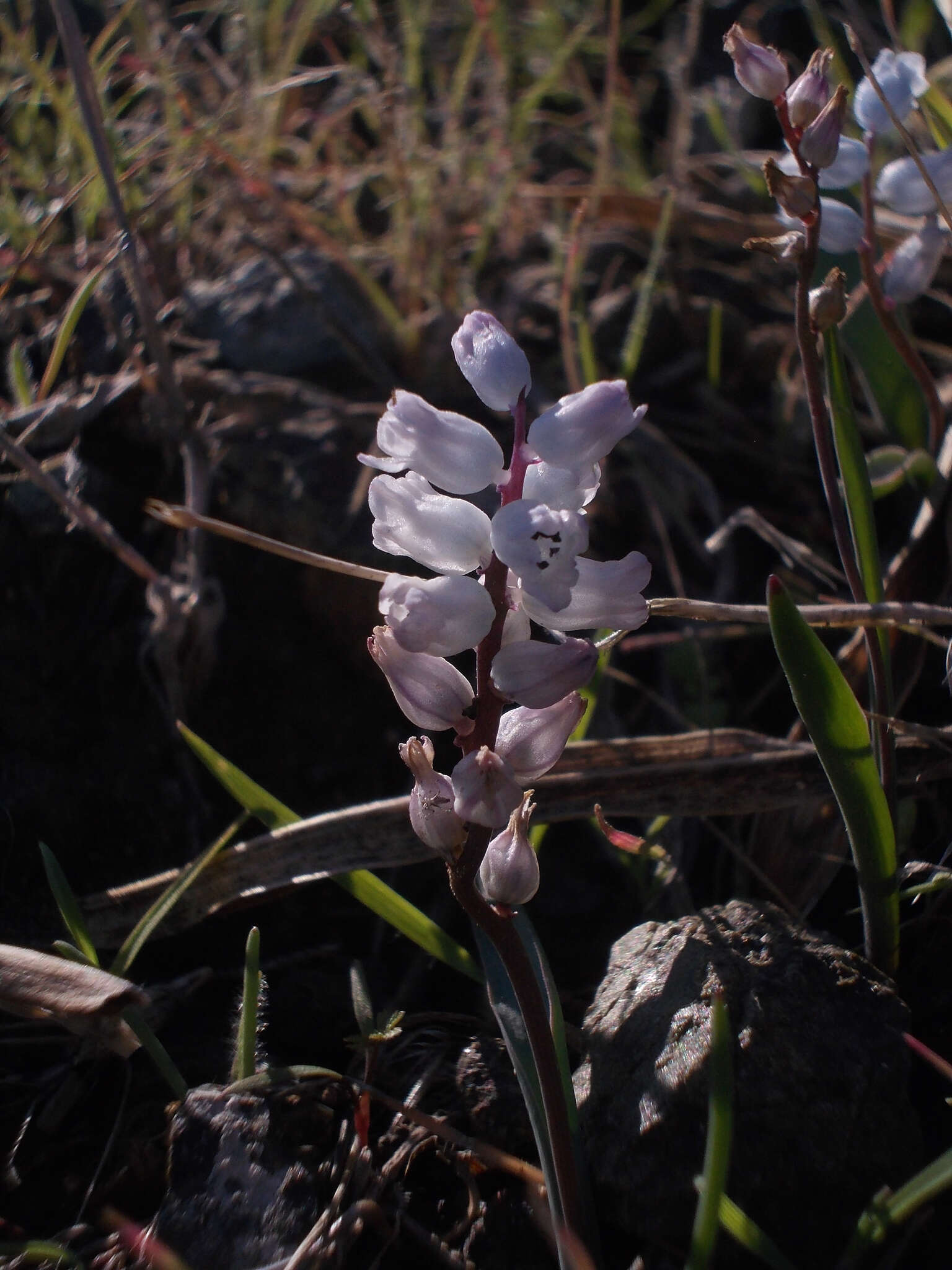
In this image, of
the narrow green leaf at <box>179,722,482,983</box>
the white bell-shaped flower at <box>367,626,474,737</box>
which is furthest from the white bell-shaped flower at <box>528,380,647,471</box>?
the narrow green leaf at <box>179,722,482,983</box>

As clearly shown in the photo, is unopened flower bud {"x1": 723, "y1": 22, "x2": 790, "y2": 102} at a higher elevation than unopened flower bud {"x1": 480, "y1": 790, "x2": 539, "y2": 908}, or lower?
higher

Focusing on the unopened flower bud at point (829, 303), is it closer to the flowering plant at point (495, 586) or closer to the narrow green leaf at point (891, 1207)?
the flowering plant at point (495, 586)

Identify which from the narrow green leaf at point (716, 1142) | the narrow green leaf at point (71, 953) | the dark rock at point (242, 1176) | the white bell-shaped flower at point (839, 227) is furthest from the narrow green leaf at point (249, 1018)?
the white bell-shaped flower at point (839, 227)

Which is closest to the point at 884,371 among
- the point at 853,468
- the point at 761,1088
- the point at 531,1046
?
the point at 853,468

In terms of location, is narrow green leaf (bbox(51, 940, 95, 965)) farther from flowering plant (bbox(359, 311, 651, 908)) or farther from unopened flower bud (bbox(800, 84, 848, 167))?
unopened flower bud (bbox(800, 84, 848, 167))

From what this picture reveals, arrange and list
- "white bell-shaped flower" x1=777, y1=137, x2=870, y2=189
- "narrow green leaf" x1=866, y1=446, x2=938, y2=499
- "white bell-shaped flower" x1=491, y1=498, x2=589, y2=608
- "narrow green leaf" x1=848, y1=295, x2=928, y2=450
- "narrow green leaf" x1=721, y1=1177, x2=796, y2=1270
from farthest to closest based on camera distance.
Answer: "narrow green leaf" x1=848, y1=295, x2=928, y2=450, "narrow green leaf" x1=866, y1=446, x2=938, y2=499, "white bell-shaped flower" x1=777, y1=137, x2=870, y2=189, "narrow green leaf" x1=721, y1=1177, x2=796, y2=1270, "white bell-shaped flower" x1=491, y1=498, x2=589, y2=608

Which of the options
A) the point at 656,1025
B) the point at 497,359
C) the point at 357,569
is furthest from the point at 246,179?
the point at 656,1025
